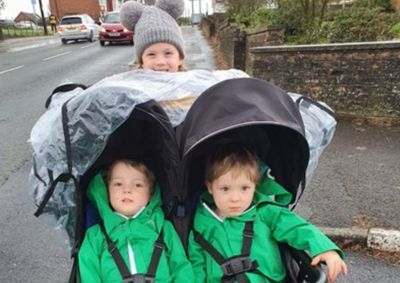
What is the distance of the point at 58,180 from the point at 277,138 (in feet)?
3.61

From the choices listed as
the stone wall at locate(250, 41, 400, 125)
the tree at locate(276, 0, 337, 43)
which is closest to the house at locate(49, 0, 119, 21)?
the tree at locate(276, 0, 337, 43)

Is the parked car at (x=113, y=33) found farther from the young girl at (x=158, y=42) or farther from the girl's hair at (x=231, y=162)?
the girl's hair at (x=231, y=162)

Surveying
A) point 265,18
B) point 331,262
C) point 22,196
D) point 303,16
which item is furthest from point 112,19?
point 331,262

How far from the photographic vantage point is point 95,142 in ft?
6.72

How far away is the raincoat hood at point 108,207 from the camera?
220 centimetres

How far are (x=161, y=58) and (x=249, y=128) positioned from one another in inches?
26.1

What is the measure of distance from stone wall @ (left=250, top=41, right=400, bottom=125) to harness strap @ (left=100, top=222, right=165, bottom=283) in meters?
5.57

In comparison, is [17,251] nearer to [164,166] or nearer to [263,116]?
[164,166]

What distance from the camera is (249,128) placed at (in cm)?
237

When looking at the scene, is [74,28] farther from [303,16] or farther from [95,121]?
[95,121]

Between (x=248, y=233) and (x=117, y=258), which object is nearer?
(x=117, y=258)

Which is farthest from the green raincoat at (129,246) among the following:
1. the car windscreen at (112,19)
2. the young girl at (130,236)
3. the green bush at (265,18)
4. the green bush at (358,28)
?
the car windscreen at (112,19)

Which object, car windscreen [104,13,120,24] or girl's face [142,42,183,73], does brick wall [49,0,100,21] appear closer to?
car windscreen [104,13,120,24]

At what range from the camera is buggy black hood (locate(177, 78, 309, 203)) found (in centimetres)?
193
